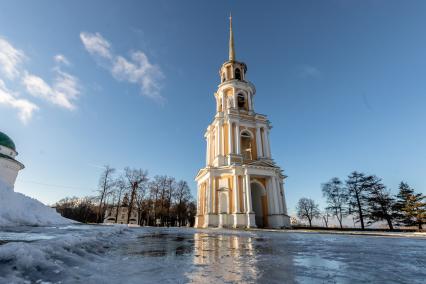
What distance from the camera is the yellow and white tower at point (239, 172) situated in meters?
21.5

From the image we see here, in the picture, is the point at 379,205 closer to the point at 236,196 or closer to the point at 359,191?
the point at 359,191

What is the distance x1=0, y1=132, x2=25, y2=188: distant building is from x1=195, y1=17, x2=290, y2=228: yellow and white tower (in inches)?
922

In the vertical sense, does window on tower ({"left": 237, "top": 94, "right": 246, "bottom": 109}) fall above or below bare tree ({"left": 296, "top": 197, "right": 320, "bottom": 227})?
above

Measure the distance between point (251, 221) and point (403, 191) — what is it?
32.8 m

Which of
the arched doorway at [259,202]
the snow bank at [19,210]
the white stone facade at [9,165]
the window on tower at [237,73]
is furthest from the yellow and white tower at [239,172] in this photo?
the white stone facade at [9,165]

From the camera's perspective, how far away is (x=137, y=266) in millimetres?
2293

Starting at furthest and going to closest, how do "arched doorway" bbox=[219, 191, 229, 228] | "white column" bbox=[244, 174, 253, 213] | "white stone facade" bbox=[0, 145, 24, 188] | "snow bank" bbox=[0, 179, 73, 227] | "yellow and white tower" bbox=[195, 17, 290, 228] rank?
"white stone facade" bbox=[0, 145, 24, 188] → "yellow and white tower" bbox=[195, 17, 290, 228] → "arched doorway" bbox=[219, 191, 229, 228] → "white column" bbox=[244, 174, 253, 213] → "snow bank" bbox=[0, 179, 73, 227]

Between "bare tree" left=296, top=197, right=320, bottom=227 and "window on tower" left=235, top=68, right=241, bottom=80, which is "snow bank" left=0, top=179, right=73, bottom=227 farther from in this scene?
"bare tree" left=296, top=197, right=320, bottom=227

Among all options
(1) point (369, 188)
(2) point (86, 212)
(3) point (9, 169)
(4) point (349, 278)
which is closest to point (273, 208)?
(4) point (349, 278)

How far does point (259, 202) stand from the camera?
80.1 ft

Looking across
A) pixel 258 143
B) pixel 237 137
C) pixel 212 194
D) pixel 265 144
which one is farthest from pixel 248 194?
pixel 265 144

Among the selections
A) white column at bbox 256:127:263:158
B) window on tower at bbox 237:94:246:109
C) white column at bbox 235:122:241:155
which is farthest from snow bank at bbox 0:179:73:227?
window on tower at bbox 237:94:246:109

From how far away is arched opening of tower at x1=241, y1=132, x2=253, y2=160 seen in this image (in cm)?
2619

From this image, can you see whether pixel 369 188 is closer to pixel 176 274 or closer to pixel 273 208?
pixel 273 208
